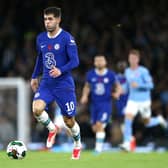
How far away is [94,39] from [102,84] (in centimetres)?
543

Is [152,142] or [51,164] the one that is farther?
[152,142]

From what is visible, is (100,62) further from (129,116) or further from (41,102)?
(41,102)

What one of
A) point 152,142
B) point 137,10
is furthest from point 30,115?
point 137,10

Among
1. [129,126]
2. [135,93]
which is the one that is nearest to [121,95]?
[135,93]

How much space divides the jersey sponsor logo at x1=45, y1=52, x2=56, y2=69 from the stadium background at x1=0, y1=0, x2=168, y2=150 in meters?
7.57

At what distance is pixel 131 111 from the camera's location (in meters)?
18.0

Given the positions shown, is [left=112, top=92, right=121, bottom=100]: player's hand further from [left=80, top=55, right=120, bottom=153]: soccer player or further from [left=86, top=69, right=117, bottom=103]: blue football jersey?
[left=86, top=69, right=117, bottom=103]: blue football jersey

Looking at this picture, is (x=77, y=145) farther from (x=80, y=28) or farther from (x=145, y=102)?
(x=80, y=28)

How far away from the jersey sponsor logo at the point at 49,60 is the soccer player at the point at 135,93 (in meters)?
5.19

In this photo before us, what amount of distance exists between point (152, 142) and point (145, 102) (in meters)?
2.25

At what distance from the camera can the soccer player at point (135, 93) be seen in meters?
17.7

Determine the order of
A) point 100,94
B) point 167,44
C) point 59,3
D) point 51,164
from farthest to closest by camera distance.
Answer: point 59,3 → point 167,44 → point 100,94 → point 51,164

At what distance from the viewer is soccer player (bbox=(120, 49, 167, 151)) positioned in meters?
17.7

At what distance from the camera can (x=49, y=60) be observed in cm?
1261
